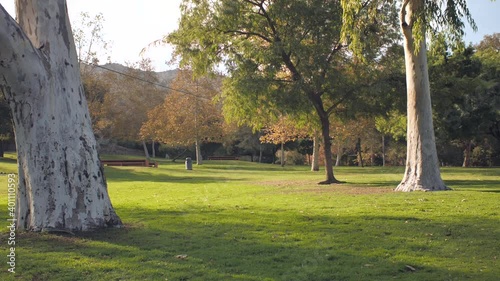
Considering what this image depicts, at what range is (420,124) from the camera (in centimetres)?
1644

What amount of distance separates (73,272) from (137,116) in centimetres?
5320

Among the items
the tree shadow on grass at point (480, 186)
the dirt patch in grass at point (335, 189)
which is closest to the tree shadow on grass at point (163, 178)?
the dirt patch in grass at point (335, 189)

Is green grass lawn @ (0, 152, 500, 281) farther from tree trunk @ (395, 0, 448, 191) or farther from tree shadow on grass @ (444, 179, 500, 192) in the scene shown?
tree shadow on grass @ (444, 179, 500, 192)

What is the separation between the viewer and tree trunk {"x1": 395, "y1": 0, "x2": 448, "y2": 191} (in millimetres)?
16219

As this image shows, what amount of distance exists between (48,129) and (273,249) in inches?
164

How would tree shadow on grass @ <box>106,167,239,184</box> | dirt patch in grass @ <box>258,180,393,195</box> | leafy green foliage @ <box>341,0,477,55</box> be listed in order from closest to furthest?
leafy green foliage @ <box>341,0,477,55</box>, dirt patch in grass @ <box>258,180,393,195</box>, tree shadow on grass @ <box>106,167,239,184</box>

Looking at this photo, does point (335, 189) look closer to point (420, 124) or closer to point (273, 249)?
point (420, 124)

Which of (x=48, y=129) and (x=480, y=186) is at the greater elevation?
(x=48, y=129)

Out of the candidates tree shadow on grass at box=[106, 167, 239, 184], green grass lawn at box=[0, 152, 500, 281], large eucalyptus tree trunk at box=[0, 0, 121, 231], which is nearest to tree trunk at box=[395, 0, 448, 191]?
green grass lawn at box=[0, 152, 500, 281]

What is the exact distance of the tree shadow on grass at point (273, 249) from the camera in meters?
5.89

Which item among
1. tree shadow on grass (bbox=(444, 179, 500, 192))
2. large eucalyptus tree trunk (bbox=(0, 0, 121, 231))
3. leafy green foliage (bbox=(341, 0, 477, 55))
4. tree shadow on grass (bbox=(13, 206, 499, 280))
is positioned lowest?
tree shadow on grass (bbox=(13, 206, 499, 280))

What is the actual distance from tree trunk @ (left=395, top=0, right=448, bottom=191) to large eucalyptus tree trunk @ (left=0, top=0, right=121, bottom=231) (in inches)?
439

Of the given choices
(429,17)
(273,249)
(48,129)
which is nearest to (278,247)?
(273,249)

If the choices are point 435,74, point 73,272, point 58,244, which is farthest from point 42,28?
point 435,74
